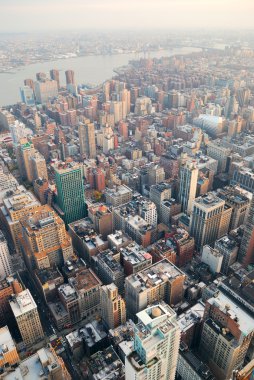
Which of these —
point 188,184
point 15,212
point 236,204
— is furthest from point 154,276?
point 15,212

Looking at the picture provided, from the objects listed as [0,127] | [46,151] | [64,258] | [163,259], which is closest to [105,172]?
[46,151]

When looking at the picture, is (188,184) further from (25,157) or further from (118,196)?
(25,157)

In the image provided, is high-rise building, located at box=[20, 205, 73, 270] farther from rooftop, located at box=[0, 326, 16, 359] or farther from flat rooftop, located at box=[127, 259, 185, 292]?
flat rooftop, located at box=[127, 259, 185, 292]

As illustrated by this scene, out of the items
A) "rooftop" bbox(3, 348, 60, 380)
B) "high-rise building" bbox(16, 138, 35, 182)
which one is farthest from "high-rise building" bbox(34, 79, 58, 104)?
"rooftop" bbox(3, 348, 60, 380)

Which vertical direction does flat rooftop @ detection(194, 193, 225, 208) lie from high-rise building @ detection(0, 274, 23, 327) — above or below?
above

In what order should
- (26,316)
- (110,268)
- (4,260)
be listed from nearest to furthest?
(26,316) < (110,268) < (4,260)
